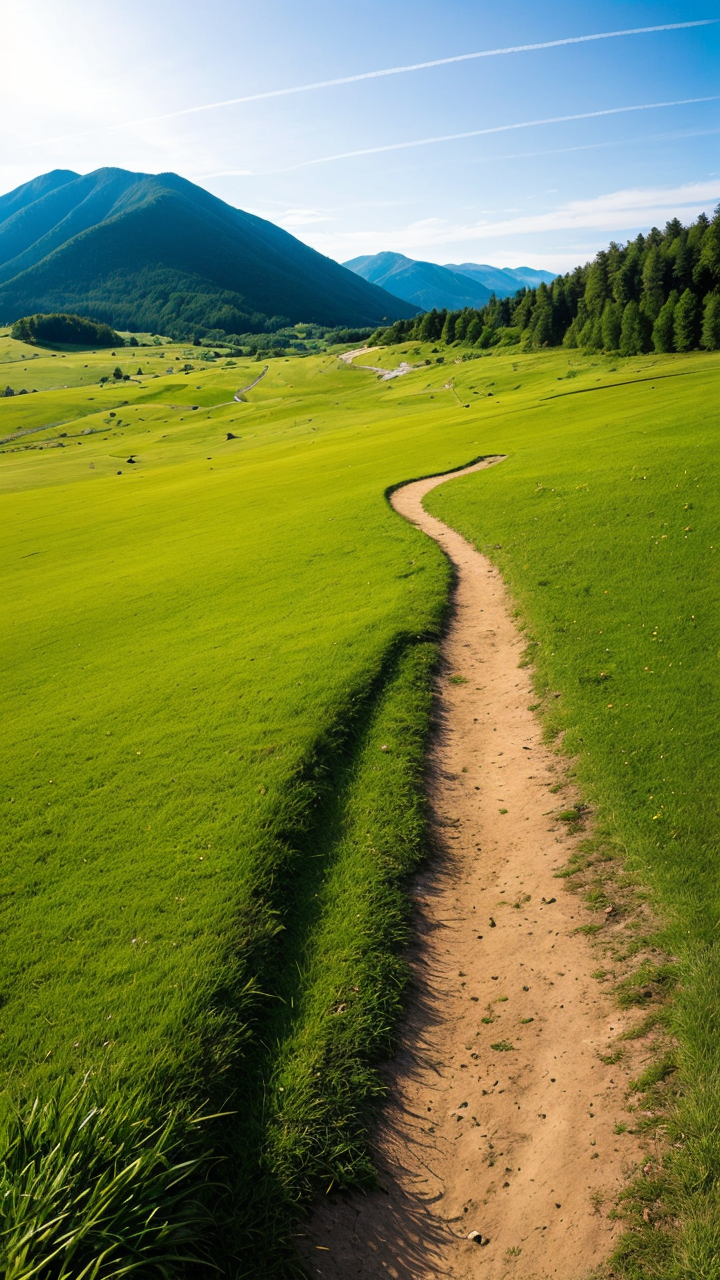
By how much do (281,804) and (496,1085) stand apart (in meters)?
5.65

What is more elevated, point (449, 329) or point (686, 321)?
point (449, 329)

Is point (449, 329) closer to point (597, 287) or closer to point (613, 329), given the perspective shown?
point (597, 287)

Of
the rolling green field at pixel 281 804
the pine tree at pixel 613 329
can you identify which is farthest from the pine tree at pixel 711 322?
the rolling green field at pixel 281 804

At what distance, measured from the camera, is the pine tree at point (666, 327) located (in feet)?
264

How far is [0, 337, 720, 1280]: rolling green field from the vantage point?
6586 mm

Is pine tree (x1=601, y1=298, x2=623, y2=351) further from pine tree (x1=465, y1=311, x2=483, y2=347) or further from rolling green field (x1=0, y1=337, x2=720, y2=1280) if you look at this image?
rolling green field (x1=0, y1=337, x2=720, y2=1280)

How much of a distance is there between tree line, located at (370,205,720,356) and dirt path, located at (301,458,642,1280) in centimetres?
8693

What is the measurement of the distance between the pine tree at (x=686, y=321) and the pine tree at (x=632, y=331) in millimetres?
5282

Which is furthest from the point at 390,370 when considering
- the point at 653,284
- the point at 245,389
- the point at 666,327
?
the point at 666,327

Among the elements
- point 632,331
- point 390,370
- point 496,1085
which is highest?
point 390,370

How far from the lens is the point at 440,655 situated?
17.7 meters

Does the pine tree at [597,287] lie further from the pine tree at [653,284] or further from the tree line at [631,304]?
the pine tree at [653,284]

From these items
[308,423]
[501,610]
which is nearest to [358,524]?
[501,610]

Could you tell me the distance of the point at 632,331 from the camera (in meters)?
85.5
